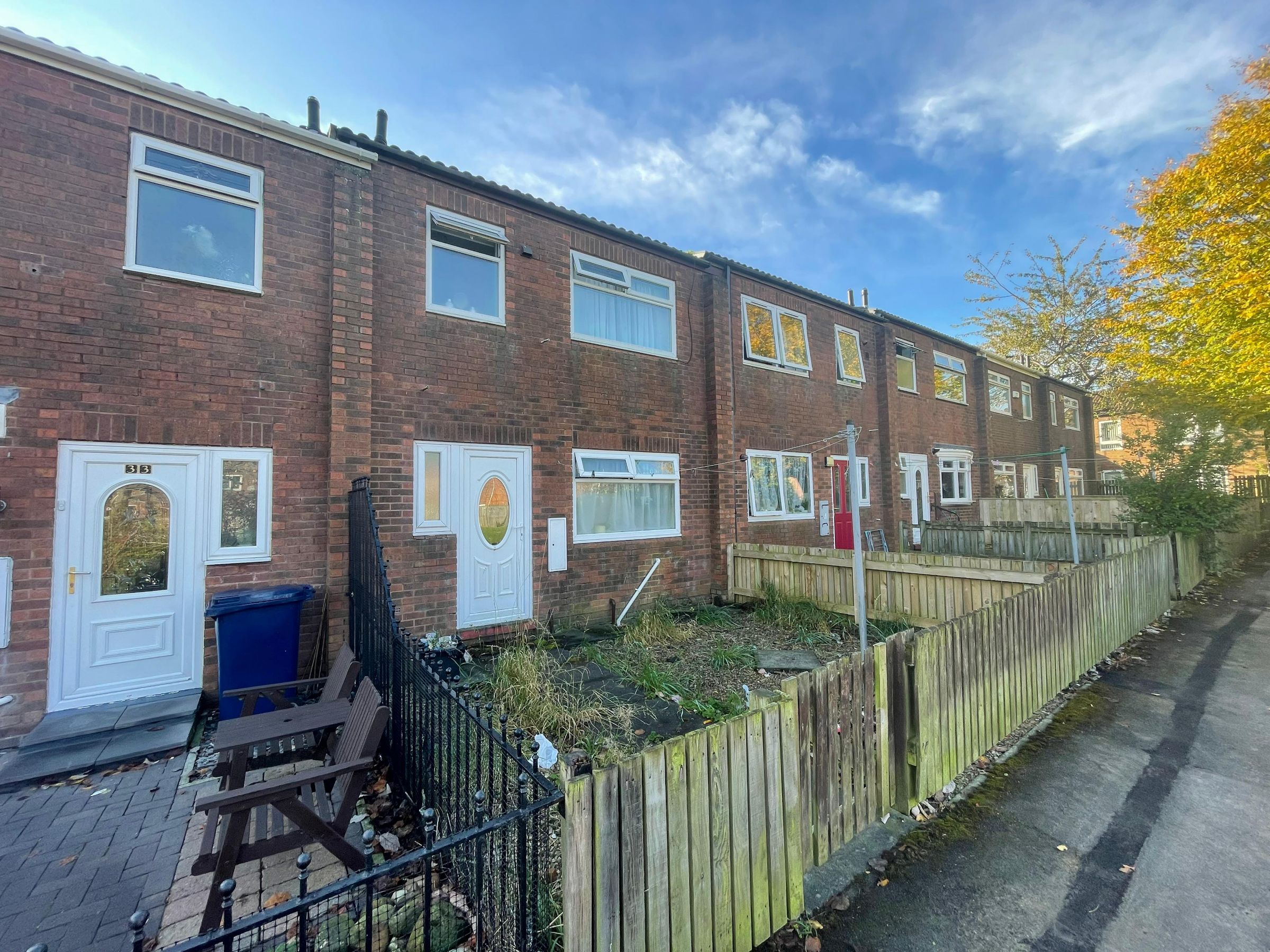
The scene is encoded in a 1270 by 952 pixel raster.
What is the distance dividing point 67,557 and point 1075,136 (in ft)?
57.5

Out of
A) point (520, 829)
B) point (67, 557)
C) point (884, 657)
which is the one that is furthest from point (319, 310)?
point (884, 657)

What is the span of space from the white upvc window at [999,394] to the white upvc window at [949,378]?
152cm

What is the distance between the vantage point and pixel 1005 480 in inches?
687

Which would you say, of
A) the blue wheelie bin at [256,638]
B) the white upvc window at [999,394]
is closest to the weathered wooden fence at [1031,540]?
the white upvc window at [999,394]

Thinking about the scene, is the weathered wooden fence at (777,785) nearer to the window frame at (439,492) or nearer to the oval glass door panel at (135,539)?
the window frame at (439,492)

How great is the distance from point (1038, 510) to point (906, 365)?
21.9ft

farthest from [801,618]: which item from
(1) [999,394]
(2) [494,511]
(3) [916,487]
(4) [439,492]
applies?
(1) [999,394]

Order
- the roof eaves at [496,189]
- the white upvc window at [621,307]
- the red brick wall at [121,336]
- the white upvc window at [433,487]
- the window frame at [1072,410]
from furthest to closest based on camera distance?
the window frame at [1072,410] → the white upvc window at [621,307] → the white upvc window at [433,487] → the roof eaves at [496,189] → the red brick wall at [121,336]

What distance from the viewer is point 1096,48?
24.7 ft

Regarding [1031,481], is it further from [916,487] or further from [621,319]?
[621,319]

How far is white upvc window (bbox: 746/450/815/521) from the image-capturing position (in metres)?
9.87

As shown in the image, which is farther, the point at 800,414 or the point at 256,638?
the point at 800,414

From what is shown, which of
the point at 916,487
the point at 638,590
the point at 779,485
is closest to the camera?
the point at 638,590

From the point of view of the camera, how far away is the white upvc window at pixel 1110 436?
32312 millimetres
